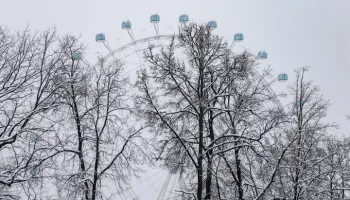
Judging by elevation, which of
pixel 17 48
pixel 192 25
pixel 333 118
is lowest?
pixel 17 48

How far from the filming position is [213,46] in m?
14.9

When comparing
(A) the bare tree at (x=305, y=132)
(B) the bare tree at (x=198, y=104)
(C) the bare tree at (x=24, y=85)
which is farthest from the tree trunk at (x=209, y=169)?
(C) the bare tree at (x=24, y=85)

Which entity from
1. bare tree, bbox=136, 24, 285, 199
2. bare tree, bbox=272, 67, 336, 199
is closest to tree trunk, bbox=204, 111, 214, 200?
bare tree, bbox=136, 24, 285, 199

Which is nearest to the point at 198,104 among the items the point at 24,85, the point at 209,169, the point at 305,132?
the point at 209,169

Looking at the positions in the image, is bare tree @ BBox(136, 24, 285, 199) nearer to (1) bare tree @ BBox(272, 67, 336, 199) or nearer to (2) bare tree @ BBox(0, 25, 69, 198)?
(1) bare tree @ BBox(272, 67, 336, 199)

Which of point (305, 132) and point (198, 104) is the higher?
point (198, 104)

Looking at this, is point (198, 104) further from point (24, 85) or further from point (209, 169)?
point (24, 85)

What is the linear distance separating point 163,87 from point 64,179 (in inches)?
182

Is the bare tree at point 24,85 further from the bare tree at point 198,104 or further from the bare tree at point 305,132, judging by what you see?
the bare tree at point 305,132

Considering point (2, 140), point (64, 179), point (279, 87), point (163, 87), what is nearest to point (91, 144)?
point (64, 179)

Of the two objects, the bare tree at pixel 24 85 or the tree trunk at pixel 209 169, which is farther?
the tree trunk at pixel 209 169

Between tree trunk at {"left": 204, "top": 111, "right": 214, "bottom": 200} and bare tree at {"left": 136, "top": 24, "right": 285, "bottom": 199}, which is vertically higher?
bare tree at {"left": 136, "top": 24, "right": 285, "bottom": 199}

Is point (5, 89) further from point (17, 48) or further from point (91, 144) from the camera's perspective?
point (91, 144)

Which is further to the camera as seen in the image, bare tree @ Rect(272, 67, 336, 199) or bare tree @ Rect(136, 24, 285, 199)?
bare tree @ Rect(272, 67, 336, 199)
